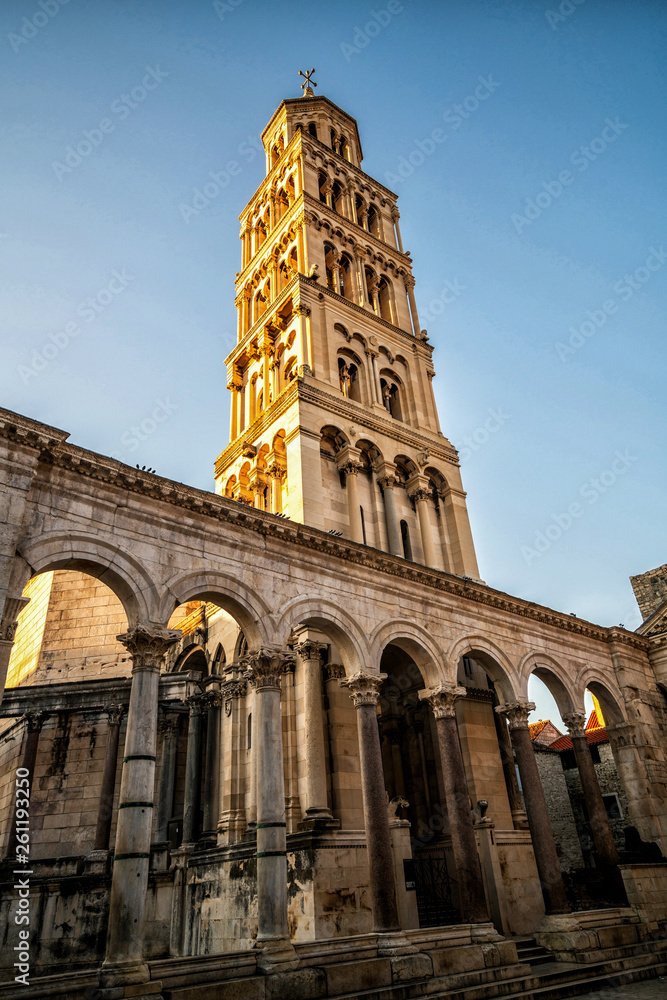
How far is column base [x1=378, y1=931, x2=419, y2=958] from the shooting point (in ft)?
40.6

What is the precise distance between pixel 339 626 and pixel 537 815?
24.9ft

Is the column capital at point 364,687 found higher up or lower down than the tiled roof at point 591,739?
lower down

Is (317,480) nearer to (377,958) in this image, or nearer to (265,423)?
(265,423)

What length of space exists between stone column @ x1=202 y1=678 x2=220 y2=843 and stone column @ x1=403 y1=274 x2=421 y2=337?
1872 centimetres

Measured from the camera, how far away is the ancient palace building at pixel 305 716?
12.2m

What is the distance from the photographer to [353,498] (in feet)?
74.8

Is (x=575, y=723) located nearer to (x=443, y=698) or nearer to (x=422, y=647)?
(x=443, y=698)

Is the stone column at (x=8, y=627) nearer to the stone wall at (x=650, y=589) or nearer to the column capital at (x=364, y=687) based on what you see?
the column capital at (x=364, y=687)

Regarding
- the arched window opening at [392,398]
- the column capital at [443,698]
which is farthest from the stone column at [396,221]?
the column capital at [443,698]

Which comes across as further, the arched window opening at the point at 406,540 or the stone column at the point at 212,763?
the arched window opening at the point at 406,540

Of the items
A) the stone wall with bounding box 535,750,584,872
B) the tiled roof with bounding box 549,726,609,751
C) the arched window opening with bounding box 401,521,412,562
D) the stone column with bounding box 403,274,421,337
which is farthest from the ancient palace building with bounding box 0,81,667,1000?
the stone wall with bounding box 535,750,584,872

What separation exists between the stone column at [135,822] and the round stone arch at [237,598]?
4.56 ft

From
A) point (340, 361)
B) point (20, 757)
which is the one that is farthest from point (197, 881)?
point (340, 361)

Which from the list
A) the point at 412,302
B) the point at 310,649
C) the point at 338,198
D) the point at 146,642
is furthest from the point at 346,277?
the point at 146,642
